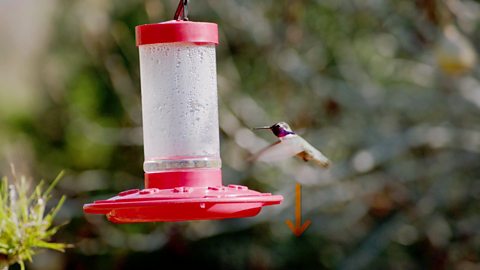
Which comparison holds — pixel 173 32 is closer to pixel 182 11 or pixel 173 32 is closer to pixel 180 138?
pixel 182 11

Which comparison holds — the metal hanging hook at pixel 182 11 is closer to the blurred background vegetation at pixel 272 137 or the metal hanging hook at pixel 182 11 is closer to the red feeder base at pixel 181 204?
the red feeder base at pixel 181 204

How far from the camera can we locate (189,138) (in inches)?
131

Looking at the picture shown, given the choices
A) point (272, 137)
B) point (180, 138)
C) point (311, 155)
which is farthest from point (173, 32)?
point (272, 137)

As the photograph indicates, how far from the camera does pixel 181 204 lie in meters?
2.80

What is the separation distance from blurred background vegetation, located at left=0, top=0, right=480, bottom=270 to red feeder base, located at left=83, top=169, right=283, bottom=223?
4.51 meters

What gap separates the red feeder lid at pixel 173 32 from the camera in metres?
3.03

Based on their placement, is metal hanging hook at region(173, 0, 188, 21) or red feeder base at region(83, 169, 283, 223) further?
metal hanging hook at region(173, 0, 188, 21)

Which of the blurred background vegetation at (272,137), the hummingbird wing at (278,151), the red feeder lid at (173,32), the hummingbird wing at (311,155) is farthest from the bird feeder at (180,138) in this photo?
the blurred background vegetation at (272,137)

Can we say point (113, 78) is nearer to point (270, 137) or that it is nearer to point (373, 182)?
point (270, 137)

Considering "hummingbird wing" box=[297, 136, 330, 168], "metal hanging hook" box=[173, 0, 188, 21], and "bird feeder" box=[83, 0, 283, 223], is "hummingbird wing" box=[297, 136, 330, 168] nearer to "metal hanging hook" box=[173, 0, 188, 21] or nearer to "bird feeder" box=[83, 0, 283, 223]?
"bird feeder" box=[83, 0, 283, 223]

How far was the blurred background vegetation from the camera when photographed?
7832 mm

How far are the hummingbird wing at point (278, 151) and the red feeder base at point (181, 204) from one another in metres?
0.56

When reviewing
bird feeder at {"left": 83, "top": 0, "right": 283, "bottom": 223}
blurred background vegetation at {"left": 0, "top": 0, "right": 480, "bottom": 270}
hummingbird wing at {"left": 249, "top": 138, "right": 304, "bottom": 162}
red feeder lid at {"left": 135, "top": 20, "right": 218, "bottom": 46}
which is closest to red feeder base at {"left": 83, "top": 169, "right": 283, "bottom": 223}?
bird feeder at {"left": 83, "top": 0, "right": 283, "bottom": 223}

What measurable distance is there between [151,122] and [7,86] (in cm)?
693
